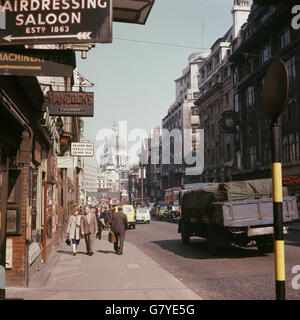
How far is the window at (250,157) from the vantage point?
153 ft

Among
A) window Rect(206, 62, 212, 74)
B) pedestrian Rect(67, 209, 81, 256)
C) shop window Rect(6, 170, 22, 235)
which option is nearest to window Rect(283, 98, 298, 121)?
pedestrian Rect(67, 209, 81, 256)

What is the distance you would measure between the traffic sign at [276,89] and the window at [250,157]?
43953 millimetres

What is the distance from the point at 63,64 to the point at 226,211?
894cm

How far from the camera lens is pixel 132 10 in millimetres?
6820

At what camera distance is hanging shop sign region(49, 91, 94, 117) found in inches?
527

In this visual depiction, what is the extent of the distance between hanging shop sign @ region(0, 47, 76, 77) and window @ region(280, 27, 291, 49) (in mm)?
36631

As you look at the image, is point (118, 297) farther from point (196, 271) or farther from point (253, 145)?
point (253, 145)

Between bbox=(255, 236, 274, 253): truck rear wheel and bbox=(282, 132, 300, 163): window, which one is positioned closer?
bbox=(255, 236, 274, 253): truck rear wheel

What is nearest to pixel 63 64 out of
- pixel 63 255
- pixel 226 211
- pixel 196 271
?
pixel 196 271

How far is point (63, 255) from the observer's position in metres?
15.7

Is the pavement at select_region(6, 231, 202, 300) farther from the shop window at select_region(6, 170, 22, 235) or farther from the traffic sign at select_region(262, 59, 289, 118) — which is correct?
the traffic sign at select_region(262, 59, 289, 118)

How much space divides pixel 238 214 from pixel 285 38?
100 ft

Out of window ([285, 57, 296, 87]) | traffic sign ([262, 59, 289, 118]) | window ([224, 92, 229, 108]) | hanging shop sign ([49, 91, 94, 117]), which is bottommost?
traffic sign ([262, 59, 289, 118])

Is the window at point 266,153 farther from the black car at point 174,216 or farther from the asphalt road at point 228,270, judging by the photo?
the asphalt road at point 228,270
